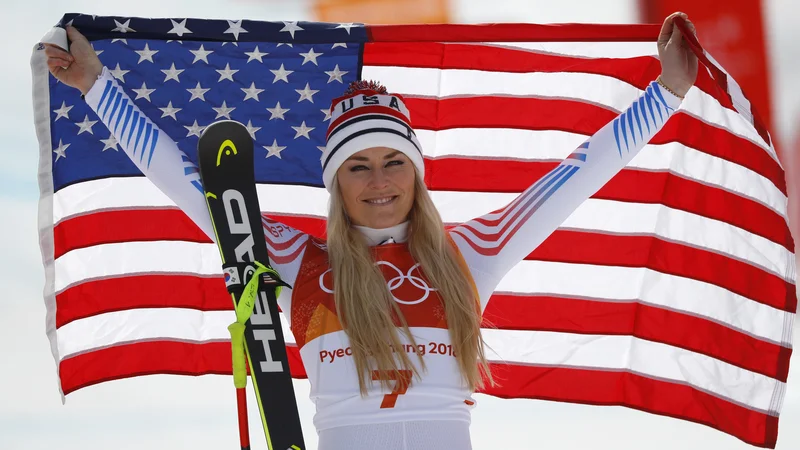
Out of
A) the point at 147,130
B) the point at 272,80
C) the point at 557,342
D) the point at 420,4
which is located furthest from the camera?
the point at 420,4

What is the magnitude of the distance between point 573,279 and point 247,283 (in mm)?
1860

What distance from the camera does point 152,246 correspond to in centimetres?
407

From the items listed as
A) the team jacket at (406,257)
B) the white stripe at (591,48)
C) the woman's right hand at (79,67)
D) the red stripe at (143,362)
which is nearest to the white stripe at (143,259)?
the red stripe at (143,362)

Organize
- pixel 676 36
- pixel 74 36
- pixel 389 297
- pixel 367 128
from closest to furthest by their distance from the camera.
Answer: pixel 389 297 < pixel 367 128 < pixel 74 36 < pixel 676 36

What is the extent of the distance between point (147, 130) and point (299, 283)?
797mm

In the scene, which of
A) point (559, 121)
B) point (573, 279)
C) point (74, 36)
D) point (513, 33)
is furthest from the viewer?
point (573, 279)

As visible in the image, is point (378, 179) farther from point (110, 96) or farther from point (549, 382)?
point (549, 382)

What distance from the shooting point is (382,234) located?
3109 millimetres

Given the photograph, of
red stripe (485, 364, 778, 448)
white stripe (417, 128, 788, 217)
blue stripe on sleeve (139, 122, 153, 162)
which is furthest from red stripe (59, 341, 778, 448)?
blue stripe on sleeve (139, 122, 153, 162)

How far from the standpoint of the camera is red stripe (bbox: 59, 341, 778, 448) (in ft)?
13.2

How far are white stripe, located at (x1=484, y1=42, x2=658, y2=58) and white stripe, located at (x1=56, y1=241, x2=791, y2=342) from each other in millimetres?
992

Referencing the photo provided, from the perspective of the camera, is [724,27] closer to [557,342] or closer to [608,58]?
[608,58]

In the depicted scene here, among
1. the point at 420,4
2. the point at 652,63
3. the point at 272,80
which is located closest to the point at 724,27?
the point at 652,63

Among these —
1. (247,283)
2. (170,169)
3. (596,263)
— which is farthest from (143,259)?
(596,263)
